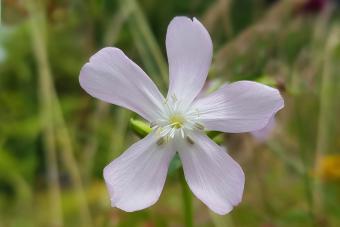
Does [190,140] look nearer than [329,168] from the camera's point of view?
Yes

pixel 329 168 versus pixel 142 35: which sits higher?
pixel 142 35

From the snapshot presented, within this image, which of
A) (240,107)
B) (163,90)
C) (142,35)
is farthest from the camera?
(142,35)

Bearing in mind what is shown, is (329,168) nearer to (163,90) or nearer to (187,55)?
(163,90)

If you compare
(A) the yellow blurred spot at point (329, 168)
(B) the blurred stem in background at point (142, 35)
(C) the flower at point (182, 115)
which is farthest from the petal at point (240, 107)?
(A) the yellow blurred spot at point (329, 168)

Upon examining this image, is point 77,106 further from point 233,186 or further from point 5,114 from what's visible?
point 233,186

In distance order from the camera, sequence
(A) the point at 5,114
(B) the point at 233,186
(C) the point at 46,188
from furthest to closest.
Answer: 1. (A) the point at 5,114
2. (C) the point at 46,188
3. (B) the point at 233,186

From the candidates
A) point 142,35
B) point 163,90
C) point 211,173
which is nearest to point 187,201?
point 211,173

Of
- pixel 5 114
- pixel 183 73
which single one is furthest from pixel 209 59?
pixel 5 114
